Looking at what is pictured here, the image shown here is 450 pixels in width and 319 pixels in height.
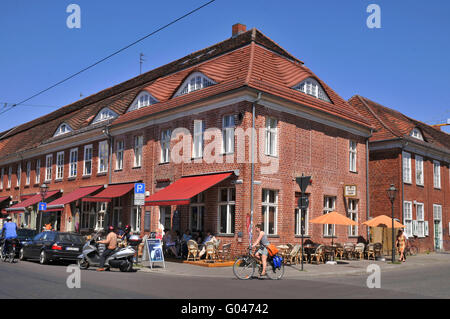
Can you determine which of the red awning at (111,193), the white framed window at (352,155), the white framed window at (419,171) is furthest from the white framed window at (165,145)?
the white framed window at (419,171)

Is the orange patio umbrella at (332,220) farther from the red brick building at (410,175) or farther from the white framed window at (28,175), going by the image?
the white framed window at (28,175)

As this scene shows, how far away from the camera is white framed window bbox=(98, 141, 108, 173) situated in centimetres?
2967

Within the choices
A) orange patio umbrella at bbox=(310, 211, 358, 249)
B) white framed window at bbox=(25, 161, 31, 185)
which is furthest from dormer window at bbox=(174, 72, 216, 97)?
white framed window at bbox=(25, 161, 31, 185)

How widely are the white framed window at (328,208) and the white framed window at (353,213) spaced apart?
171cm

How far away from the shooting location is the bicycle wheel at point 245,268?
47.8 ft

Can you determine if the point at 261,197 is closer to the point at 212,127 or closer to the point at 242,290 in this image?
the point at 212,127

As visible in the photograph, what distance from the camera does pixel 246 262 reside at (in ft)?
47.9

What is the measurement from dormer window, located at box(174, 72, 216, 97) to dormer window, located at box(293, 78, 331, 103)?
14.4ft

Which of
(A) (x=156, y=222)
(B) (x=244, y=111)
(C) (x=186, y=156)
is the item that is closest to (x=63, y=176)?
(A) (x=156, y=222)

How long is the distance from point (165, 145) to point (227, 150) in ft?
15.5

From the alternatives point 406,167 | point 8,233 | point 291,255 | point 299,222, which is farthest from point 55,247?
point 406,167

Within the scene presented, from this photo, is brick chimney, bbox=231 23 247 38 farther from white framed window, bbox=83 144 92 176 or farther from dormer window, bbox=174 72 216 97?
white framed window, bbox=83 144 92 176

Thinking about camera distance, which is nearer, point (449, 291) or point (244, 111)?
point (449, 291)
